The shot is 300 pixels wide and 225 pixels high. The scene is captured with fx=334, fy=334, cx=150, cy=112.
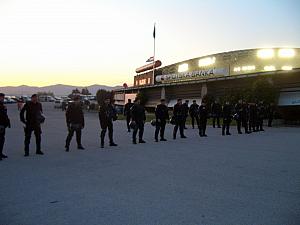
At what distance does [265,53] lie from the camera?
1511 inches

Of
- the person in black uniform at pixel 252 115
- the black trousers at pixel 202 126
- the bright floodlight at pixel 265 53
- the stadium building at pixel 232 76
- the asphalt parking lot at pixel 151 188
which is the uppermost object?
the bright floodlight at pixel 265 53

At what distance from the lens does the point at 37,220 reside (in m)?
Answer: 4.53

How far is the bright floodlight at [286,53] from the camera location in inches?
1449

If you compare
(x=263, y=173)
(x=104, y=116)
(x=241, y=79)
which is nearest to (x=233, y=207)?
(x=263, y=173)

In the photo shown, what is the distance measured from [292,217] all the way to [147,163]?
15.4ft

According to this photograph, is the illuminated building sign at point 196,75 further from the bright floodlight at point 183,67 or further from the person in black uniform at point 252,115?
the person in black uniform at point 252,115

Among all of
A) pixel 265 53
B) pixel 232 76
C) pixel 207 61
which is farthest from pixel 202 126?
pixel 207 61

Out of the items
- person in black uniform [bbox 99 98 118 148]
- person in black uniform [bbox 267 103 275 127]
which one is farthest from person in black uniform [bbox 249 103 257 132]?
person in black uniform [bbox 99 98 118 148]

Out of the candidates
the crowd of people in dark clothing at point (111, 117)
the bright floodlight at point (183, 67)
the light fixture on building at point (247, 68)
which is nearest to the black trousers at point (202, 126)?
the crowd of people in dark clothing at point (111, 117)

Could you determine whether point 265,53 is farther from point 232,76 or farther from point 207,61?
point 207,61

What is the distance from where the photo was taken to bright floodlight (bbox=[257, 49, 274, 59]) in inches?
1487

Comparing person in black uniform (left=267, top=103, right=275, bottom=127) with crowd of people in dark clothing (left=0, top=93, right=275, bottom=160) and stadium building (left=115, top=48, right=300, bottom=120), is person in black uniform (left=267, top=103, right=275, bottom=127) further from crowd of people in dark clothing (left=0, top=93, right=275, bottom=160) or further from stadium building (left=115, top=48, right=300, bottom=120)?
stadium building (left=115, top=48, right=300, bottom=120)

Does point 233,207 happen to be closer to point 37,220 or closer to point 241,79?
point 37,220

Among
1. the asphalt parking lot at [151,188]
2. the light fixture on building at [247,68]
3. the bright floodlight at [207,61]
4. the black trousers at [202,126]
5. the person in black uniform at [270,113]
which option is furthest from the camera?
the bright floodlight at [207,61]
